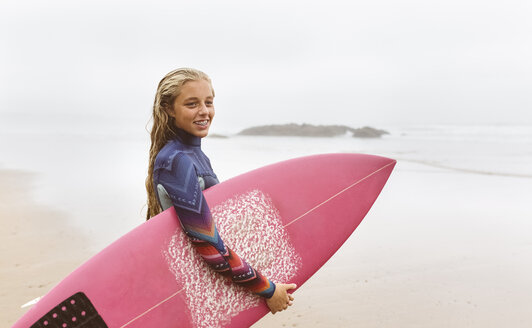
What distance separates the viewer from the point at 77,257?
11.8 feet

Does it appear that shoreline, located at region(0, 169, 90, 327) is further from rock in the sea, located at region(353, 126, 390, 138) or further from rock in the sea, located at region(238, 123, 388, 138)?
rock in the sea, located at region(238, 123, 388, 138)

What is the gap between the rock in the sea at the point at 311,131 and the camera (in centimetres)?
2314

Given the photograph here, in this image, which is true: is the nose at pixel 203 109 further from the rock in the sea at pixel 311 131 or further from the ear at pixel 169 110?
the rock in the sea at pixel 311 131

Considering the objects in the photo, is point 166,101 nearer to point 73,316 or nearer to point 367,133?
point 73,316

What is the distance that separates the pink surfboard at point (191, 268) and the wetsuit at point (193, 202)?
195 mm

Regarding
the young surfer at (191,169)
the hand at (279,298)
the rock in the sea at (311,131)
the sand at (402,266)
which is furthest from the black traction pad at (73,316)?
the rock in the sea at (311,131)

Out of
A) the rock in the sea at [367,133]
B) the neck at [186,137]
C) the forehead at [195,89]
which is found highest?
the forehead at [195,89]

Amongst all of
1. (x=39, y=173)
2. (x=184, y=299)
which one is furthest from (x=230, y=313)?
(x=39, y=173)

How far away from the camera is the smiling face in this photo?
1.34 metres

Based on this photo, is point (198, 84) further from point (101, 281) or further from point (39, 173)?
point (39, 173)

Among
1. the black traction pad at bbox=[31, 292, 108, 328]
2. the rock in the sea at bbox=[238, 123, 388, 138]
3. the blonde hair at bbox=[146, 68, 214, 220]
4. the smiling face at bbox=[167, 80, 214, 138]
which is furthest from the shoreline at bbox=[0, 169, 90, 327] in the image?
the rock in the sea at bbox=[238, 123, 388, 138]

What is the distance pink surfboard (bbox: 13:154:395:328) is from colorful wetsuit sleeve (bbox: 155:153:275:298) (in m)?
0.20

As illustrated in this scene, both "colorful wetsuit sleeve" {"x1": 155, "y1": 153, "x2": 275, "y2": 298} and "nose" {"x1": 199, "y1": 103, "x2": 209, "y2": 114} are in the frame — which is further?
"nose" {"x1": 199, "y1": 103, "x2": 209, "y2": 114}

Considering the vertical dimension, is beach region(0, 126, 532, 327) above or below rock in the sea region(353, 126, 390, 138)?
below
